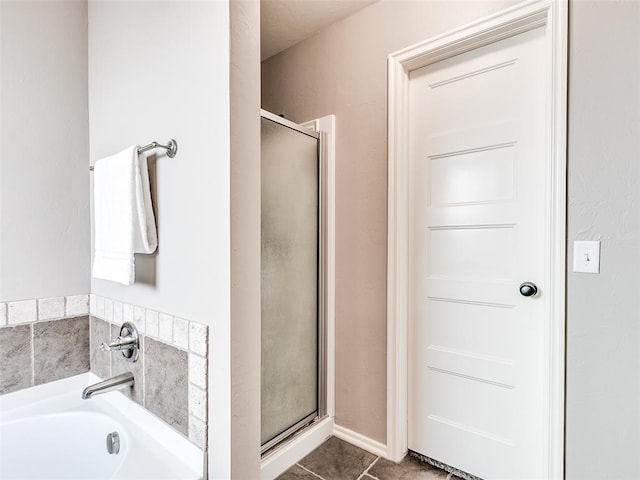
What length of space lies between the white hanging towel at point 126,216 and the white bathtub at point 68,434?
551 millimetres

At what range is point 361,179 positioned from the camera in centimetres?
186

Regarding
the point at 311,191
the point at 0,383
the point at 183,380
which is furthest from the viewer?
the point at 311,191

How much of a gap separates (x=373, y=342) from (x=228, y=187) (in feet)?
4.05

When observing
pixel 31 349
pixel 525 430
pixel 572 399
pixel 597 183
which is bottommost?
pixel 525 430

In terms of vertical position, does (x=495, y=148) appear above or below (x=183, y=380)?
above

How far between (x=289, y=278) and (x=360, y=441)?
→ 3.20ft

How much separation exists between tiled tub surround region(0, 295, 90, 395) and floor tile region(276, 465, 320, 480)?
41.8 inches

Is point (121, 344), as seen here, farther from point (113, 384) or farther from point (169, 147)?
point (169, 147)

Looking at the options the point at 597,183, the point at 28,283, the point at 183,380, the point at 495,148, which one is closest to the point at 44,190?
the point at 28,283

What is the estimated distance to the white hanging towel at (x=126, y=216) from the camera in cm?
116

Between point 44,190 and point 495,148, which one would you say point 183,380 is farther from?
point 495,148

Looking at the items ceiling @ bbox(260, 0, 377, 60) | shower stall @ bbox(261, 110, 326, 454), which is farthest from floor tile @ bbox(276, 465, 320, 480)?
ceiling @ bbox(260, 0, 377, 60)

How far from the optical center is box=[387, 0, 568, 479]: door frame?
4.19 feet

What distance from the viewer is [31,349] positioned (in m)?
1.44
